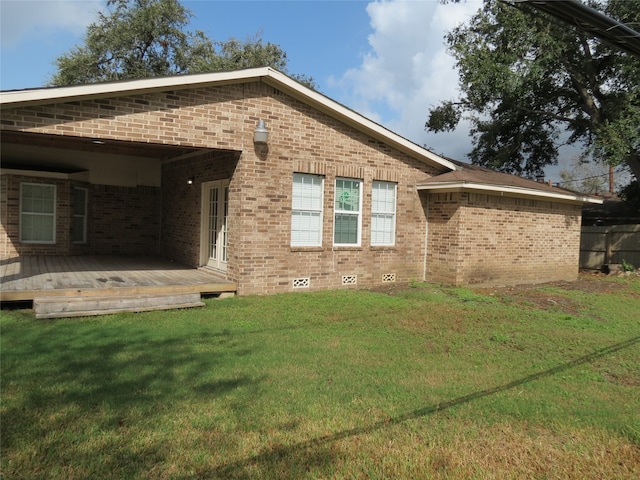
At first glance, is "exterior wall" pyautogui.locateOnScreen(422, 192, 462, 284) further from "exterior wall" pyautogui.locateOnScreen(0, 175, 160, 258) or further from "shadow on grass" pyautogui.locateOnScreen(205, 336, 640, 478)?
"exterior wall" pyautogui.locateOnScreen(0, 175, 160, 258)

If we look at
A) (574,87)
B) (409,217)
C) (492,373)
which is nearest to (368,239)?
(409,217)

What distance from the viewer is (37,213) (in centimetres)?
1366

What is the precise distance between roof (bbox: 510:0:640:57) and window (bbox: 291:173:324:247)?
7070 millimetres

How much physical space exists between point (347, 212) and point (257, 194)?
96.7 inches

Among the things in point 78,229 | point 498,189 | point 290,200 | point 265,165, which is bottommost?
point 78,229

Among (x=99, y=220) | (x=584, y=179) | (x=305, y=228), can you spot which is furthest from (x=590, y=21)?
(x=584, y=179)

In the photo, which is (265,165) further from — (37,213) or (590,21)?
(37,213)

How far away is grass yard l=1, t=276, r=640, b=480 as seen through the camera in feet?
11.3

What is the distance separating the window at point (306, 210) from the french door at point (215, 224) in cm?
170

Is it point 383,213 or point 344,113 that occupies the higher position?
point 344,113

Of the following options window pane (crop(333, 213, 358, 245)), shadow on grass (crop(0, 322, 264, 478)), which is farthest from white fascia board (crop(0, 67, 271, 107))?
window pane (crop(333, 213, 358, 245))

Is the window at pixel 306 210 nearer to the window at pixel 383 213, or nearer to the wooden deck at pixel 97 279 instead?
the window at pixel 383 213

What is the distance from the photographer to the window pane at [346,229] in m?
11.3

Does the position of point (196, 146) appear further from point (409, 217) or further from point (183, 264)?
point (409, 217)
